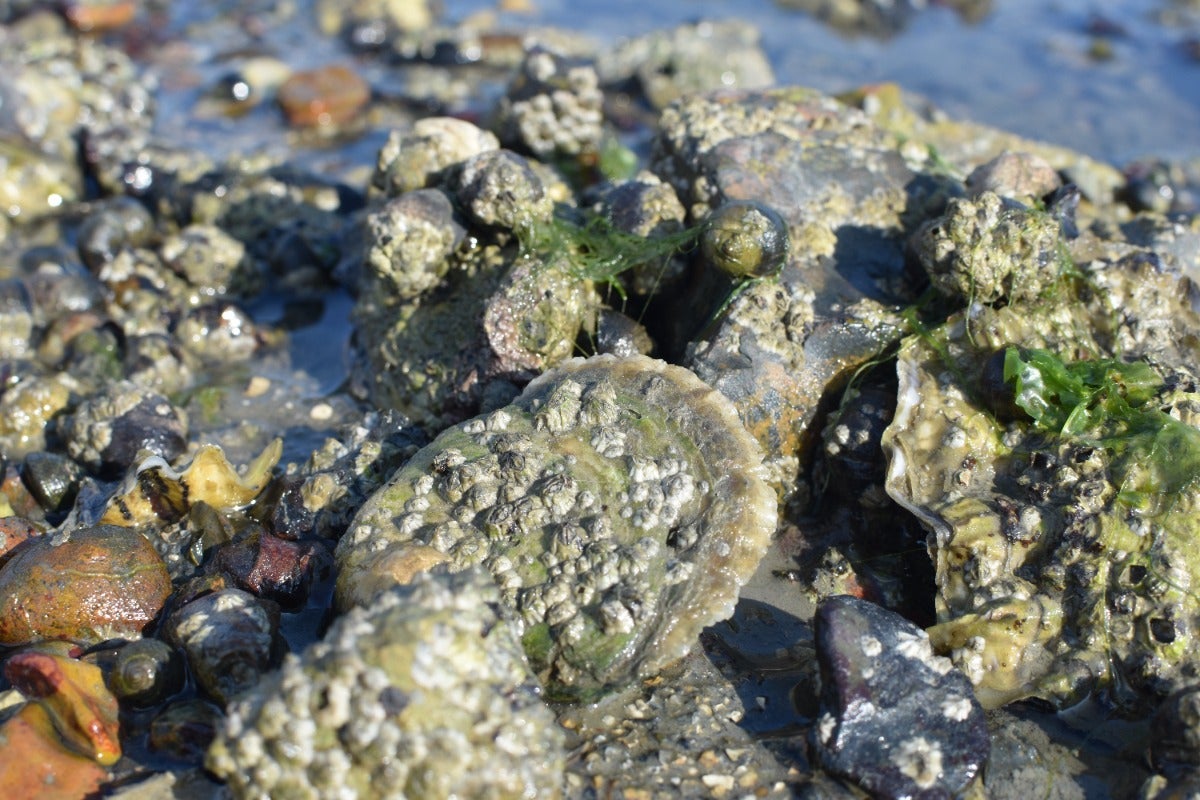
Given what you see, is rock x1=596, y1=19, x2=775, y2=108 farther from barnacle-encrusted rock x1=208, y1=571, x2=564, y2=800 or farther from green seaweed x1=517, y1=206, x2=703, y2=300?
barnacle-encrusted rock x1=208, y1=571, x2=564, y2=800

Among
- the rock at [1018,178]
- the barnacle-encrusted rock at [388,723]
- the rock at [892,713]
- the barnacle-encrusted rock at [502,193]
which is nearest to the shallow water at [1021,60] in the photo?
the rock at [1018,178]

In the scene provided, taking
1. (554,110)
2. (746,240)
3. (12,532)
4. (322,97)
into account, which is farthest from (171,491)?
(322,97)

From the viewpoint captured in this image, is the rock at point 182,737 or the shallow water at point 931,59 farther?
the shallow water at point 931,59

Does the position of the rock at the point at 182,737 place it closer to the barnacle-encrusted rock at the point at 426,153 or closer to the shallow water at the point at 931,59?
the barnacle-encrusted rock at the point at 426,153

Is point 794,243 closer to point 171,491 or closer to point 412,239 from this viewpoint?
point 412,239

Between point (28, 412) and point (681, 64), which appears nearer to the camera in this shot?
point (28, 412)

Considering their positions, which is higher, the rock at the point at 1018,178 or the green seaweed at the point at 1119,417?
the rock at the point at 1018,178
